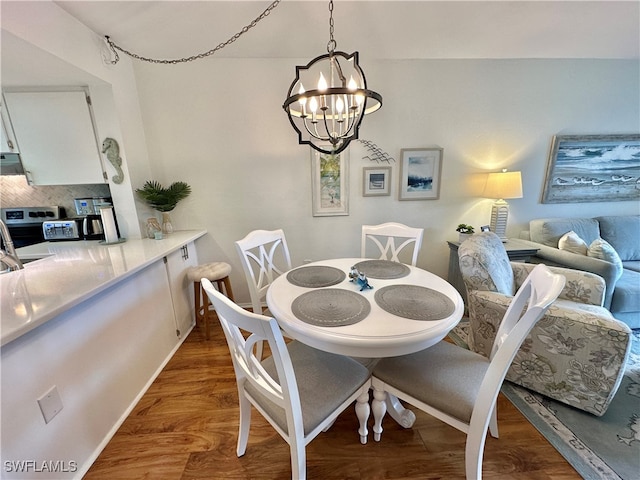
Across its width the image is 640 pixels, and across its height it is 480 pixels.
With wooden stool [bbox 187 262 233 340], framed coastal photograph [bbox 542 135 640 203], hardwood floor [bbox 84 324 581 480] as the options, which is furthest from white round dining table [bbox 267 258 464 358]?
framed coastal photograph [bbox 542 135 640 203]

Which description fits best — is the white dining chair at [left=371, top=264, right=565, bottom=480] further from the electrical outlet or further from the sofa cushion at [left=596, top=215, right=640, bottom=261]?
the sofa cushion at [left=596, top=215, right=640, bottom=261]

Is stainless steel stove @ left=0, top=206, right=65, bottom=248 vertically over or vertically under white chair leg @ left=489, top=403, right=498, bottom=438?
over

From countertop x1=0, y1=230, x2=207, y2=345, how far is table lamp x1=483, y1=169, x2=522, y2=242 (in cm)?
300

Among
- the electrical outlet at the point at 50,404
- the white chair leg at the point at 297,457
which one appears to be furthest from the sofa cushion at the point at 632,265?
the electrical outlet at the point at 50,404

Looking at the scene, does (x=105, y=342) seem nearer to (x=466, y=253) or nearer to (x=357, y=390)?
(x=357, y=390)

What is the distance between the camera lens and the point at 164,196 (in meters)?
2.21

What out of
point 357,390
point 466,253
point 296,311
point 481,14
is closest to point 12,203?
point 296,311

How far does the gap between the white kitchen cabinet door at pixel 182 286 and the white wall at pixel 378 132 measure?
335mm

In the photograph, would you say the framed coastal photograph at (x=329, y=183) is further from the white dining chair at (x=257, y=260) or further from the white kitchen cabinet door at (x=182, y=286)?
the white kitchen cabinet door at (x=182, y=286)

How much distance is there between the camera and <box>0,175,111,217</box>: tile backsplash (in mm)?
2295

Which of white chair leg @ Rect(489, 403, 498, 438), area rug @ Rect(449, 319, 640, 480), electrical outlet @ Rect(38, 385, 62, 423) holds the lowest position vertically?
area rug @ Rect(449, 319, 640, 480)

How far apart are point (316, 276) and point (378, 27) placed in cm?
195

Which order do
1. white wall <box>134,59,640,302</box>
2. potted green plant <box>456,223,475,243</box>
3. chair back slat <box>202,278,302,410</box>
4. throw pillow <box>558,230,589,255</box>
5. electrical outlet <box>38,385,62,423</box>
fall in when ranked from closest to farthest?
chair back slat <box>202,278,302,410</box>
electrical outlet <box>38,385,62,423</box>
throw pillow <box>558,230,589,255</box>
white wall <box>134,59,640,302</box>
potted green plant <box>456,223,475,243</box>

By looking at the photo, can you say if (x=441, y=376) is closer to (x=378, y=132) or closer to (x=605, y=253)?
(x=605, y=253)
